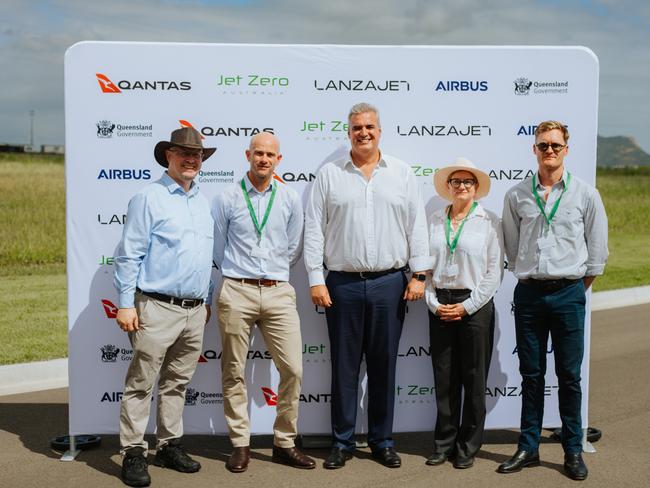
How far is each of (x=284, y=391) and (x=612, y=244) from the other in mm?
17962

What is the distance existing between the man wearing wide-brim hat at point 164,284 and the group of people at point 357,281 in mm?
11

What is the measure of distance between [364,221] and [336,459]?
167 centimetres

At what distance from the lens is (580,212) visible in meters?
4.94

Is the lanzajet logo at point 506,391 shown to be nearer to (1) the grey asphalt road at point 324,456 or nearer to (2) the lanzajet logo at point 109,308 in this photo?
(1) the grey asphalt road at point 324,456

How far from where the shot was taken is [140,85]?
5305 mm

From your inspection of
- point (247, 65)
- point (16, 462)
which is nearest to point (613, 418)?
point (247, 65)

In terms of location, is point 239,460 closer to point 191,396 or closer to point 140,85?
point 191,396

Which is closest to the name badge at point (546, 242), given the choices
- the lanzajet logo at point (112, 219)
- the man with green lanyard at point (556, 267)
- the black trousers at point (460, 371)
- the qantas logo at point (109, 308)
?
the man with green lanyard at point (556, 267)

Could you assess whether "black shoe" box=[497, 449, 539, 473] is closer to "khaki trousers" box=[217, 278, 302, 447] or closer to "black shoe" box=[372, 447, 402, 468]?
"black shoe" box=[372, 447, 402, 468]

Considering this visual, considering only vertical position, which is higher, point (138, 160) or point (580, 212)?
point (138, 160)

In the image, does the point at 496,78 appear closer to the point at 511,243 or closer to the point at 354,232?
the point at 511,243

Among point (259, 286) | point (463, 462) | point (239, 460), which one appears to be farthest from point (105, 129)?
point (463, 462)

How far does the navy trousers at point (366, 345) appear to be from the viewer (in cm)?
512

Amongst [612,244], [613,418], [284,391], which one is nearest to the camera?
[284,391]
